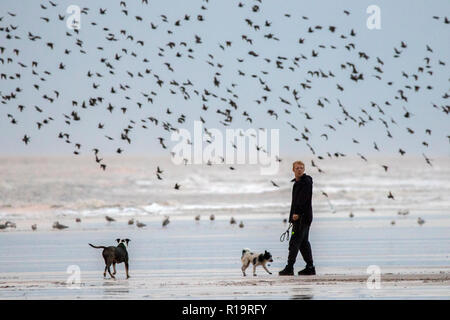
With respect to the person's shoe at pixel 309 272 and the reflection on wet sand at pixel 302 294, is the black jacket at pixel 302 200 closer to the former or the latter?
the person's shoe at pixel 309 272

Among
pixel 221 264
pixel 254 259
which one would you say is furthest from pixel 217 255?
pixel 254 259

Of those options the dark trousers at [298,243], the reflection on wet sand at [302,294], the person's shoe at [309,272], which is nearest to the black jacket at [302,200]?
the dark trousers at [298,243]

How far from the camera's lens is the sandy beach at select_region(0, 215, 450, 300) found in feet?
50.1

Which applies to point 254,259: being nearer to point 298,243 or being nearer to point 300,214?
point 298,243

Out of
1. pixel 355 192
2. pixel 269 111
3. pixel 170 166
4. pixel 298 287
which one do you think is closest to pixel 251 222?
pixel 269 111

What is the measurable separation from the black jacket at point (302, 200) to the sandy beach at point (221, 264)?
1.08 metres

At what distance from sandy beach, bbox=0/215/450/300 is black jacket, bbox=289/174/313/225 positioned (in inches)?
42.6

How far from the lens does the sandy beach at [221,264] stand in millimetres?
15281

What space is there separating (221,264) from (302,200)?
359 centimetres

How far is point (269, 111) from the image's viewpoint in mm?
28172

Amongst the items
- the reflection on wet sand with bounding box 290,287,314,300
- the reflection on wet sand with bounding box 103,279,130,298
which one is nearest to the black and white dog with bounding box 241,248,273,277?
the reflection on wet sand with bounding box 103,279,130,298

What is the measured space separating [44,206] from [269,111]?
135ft

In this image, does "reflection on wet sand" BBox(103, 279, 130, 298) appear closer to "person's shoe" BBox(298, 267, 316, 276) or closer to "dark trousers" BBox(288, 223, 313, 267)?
"dark trousers" BBox(288, 223, 313, 267)
